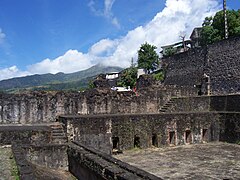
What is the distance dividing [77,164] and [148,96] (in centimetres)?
1083

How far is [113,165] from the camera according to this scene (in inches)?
346

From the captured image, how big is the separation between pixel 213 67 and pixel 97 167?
21.1 m

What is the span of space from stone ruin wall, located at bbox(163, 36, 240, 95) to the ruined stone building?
87 mm

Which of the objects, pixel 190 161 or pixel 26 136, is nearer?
pixel 26 136

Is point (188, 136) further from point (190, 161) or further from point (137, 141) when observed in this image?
point (190, 161)

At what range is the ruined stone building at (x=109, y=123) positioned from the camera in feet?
36.0

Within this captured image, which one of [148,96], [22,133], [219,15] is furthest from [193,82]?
[22,133]

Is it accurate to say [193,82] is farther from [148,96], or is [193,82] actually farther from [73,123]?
[73,123]

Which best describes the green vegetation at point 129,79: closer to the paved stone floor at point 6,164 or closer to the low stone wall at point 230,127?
the low stone wall at point 230,127

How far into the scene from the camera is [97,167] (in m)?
9.02

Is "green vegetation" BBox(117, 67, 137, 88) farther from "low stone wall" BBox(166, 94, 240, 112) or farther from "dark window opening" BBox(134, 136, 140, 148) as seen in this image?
"dark window opening" BBox(134, 136, 140, 148)

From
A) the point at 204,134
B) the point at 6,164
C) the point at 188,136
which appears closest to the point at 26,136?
the point at 6,164

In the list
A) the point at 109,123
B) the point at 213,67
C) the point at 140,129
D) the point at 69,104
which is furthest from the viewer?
the point at 213,67

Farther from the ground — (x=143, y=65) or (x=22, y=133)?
(x=143, y=65)
